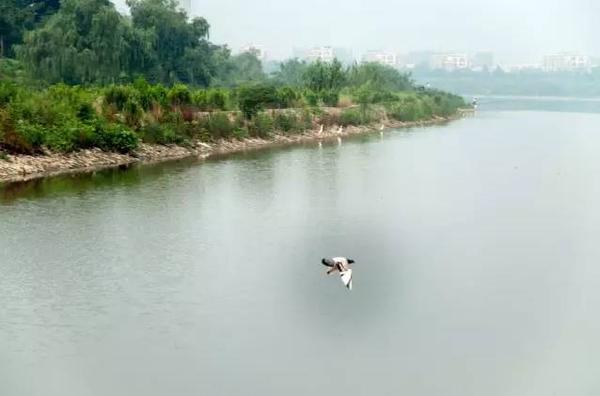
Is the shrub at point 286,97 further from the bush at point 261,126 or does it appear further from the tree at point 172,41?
the tree at point 172,41

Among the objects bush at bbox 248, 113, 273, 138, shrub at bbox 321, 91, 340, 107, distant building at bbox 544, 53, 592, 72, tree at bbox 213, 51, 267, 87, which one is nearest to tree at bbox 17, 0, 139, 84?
bush at bbox 248, 113, 273, 138

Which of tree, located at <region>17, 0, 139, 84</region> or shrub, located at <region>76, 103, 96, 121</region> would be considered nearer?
shrub, located at <region>76, 103, 96, 121</region>

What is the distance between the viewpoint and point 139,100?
19.2m

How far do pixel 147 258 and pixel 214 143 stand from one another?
1163cm

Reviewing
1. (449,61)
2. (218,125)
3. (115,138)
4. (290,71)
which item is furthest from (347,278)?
(449,61)

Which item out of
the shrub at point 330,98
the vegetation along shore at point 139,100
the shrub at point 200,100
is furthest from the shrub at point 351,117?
the shrub at point 200,100

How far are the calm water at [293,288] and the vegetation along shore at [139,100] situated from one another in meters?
1.48

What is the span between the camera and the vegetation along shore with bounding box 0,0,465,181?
16.5 meters

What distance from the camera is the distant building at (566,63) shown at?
3012 inches

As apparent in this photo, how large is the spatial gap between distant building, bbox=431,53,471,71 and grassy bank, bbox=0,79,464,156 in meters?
84.1

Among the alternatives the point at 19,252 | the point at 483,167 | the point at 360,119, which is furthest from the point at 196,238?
the point at 360,119

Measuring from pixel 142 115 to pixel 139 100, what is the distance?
1.23 ft

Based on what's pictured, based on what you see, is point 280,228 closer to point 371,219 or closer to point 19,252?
point 371,219

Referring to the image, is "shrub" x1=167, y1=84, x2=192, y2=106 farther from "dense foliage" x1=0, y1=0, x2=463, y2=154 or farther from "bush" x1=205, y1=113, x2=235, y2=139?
"bush" x1=205, y1=113, x2=235, y2=139
